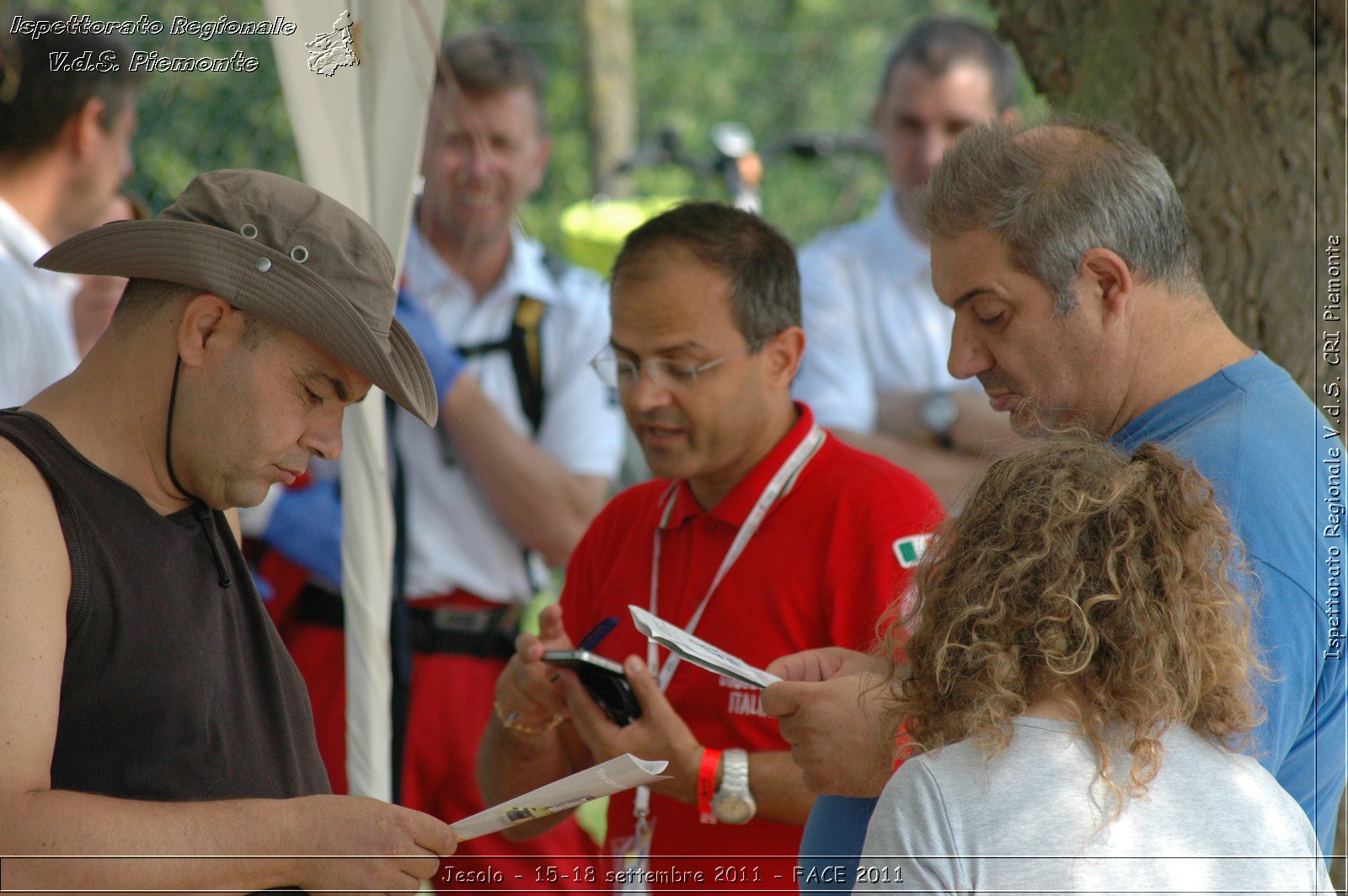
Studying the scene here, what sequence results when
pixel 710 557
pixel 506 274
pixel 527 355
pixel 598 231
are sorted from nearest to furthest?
pixel 710 557 < pixel 527 355 < pixel 506 274 < pixel 598 231

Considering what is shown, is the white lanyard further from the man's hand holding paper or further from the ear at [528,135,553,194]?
the ear at [528,135,553,194]

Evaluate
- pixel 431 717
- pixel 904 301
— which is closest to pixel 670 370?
pixel 431 717

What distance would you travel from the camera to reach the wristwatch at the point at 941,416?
3383 mm

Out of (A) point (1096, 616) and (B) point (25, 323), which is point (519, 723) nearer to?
(A) point (1096, 616)

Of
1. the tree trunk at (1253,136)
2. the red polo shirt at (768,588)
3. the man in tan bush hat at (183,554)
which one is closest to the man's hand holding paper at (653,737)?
the red polo shirt at (768,588)

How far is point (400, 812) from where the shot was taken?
1.61 metres

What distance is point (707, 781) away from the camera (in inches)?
83.0

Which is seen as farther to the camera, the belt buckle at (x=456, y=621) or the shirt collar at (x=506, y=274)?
the shirt collar at (x=506, y=274)

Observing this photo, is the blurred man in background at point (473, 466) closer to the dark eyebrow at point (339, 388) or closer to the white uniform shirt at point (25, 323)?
the white uniform shirt at point (25, 323)

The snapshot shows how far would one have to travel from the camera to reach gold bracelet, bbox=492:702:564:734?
2.30 metres

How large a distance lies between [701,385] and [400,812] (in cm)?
105

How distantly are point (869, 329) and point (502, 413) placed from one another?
110 centimetres

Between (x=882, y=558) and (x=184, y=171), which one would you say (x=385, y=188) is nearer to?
(x=882, y=558)

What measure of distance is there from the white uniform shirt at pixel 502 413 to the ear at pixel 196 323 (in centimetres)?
178
